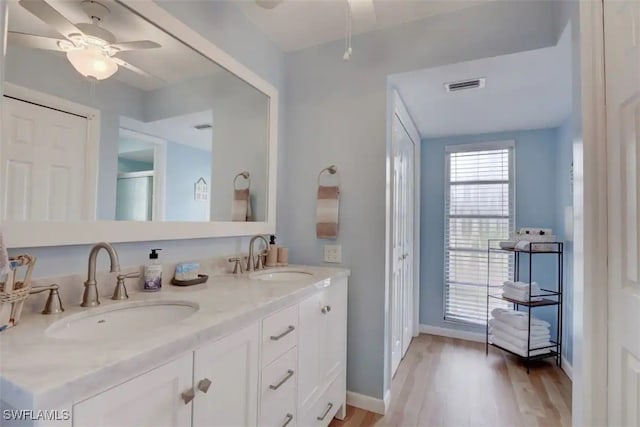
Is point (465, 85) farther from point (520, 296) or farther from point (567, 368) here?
point (567, 368)

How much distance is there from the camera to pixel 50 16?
1.09 m

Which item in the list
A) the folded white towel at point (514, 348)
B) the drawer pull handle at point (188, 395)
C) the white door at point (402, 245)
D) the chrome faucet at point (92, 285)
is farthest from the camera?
the folded white towel at point (514, 348)

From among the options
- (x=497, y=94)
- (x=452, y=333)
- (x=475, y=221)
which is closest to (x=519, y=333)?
(x=452, y=333)

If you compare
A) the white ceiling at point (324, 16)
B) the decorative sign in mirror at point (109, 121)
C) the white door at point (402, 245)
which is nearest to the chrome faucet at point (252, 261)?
the decorative sign in mirror at point (109, 121)

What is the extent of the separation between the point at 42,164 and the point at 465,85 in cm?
233

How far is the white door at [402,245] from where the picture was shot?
8.02 ft

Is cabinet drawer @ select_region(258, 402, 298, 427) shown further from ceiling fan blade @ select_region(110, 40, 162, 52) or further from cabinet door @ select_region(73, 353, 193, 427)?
ceiling fan blade @ select_region(110, 40, 162, 52)

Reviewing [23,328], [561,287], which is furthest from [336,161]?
[561,287]

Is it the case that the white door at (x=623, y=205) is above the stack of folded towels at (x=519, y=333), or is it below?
above

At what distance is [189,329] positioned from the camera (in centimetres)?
88

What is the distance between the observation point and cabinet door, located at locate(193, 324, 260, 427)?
3.00ft

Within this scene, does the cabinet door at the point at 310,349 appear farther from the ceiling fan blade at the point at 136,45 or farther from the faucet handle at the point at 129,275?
the ceiling fan blade at the point at 136,45

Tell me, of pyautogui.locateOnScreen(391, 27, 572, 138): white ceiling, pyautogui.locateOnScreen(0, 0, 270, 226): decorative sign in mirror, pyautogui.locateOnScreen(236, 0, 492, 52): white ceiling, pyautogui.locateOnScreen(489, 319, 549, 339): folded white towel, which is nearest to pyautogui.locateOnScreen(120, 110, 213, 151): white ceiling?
pyautogui.locateOnScreen(0, 0, 270, 226): decorative sign in mirror

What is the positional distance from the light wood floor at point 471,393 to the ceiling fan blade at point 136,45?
7.17ft
